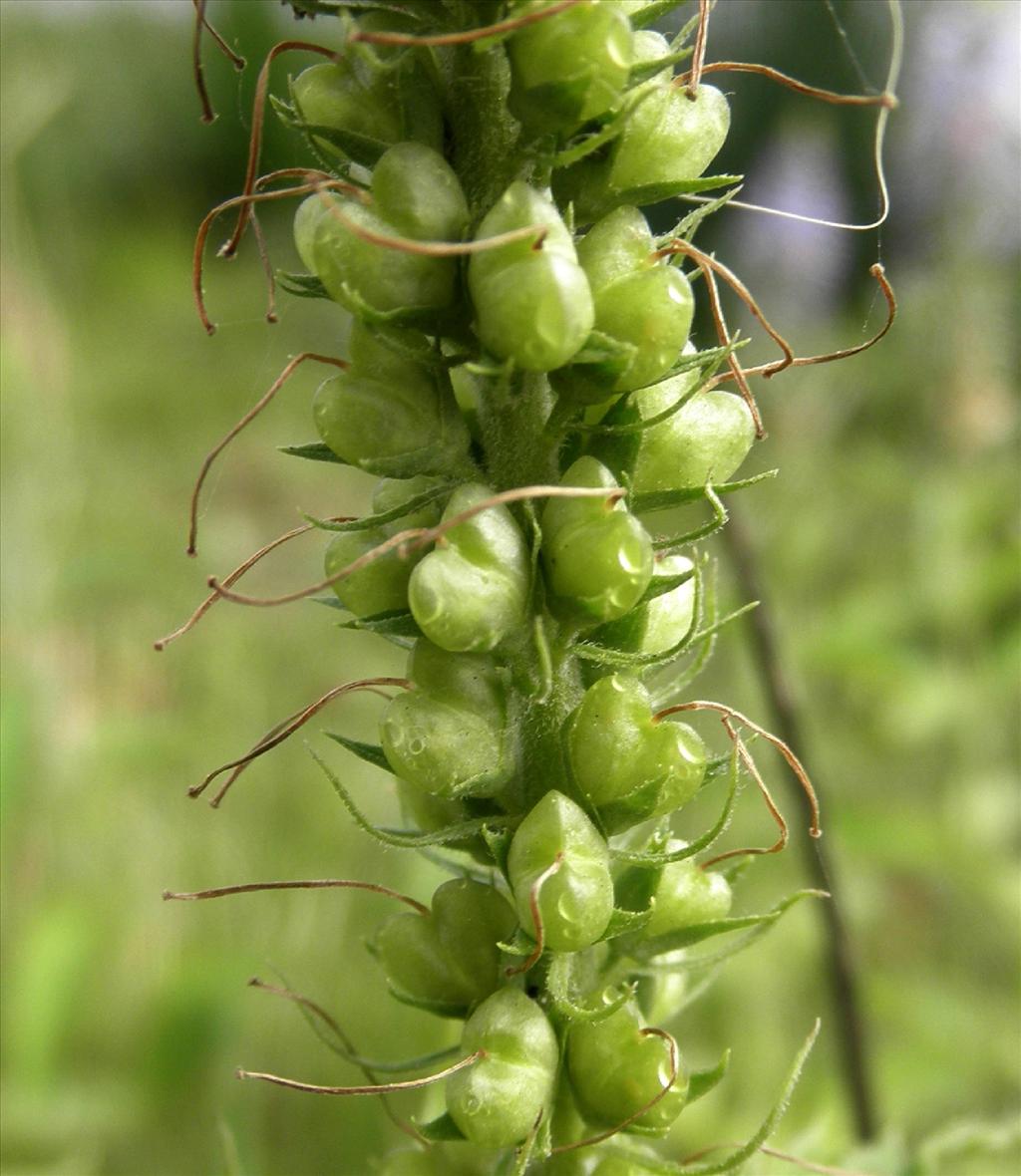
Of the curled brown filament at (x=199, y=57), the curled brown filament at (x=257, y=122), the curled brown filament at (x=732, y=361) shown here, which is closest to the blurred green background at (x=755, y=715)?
the curled brown filament at (x=732, y=361)

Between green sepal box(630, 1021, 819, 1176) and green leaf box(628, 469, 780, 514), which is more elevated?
green leaf box(628, 469, 780, 514)

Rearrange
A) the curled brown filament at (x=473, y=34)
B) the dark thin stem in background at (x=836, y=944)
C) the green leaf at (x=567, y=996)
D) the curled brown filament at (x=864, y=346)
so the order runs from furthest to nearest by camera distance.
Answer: the dark thin stem in background at (x=836, y=944) < the curled brown filament at (x=864, y=346) < the green leaf at (x=567, y=996) < the curled brown filament at (x=473, y=34)

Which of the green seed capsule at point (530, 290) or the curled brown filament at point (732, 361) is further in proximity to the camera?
the curled brown filament at point (732, 361)

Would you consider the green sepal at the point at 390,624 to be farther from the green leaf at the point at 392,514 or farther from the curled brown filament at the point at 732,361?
the curled brown filament at the point at 732,361

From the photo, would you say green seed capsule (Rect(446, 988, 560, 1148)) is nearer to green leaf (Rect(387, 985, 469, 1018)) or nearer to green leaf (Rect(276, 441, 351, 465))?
green leaf (Rect(387, 985, 469, 1018))

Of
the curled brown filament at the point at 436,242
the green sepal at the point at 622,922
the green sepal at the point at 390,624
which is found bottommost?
the green sepal at the point at 622,922

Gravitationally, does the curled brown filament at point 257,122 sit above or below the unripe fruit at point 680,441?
above

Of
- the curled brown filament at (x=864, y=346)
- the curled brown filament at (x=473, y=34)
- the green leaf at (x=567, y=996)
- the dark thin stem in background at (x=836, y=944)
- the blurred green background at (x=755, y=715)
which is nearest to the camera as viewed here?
the curled brown filament at (x=473, y=34)

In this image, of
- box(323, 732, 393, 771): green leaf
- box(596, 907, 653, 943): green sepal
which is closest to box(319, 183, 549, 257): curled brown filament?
box(323, 732, 393, 771): green leaf
